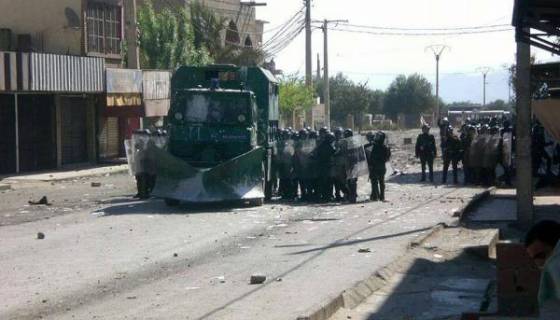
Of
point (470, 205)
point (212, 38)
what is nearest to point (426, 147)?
point (470, 205)

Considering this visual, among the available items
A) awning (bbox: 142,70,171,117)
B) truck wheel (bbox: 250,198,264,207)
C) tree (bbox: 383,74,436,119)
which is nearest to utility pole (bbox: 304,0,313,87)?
awning (bbox: 142,70,171,117)

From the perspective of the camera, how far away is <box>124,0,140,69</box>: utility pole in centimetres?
3622

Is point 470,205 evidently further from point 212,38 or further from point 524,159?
point 212,38

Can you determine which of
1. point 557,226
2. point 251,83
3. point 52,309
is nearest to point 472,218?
point 251,83

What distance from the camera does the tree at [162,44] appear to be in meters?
49.2

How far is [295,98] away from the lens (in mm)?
62812

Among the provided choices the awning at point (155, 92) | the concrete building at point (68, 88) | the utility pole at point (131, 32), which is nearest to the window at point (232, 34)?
the awning at point (155, 92)

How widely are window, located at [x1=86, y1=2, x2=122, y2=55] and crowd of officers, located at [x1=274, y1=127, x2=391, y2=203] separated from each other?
54.0 ft

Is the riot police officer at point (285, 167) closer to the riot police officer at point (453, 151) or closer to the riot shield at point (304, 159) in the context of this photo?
the riot shield at point (304, 159)

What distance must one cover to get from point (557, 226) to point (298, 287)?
688 centimetres

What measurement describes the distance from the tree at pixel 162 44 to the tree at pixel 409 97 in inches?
2790

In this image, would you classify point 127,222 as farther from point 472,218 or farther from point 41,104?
point 41,104

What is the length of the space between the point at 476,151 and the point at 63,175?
1315cm

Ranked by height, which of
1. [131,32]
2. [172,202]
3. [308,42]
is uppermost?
[308,42]
